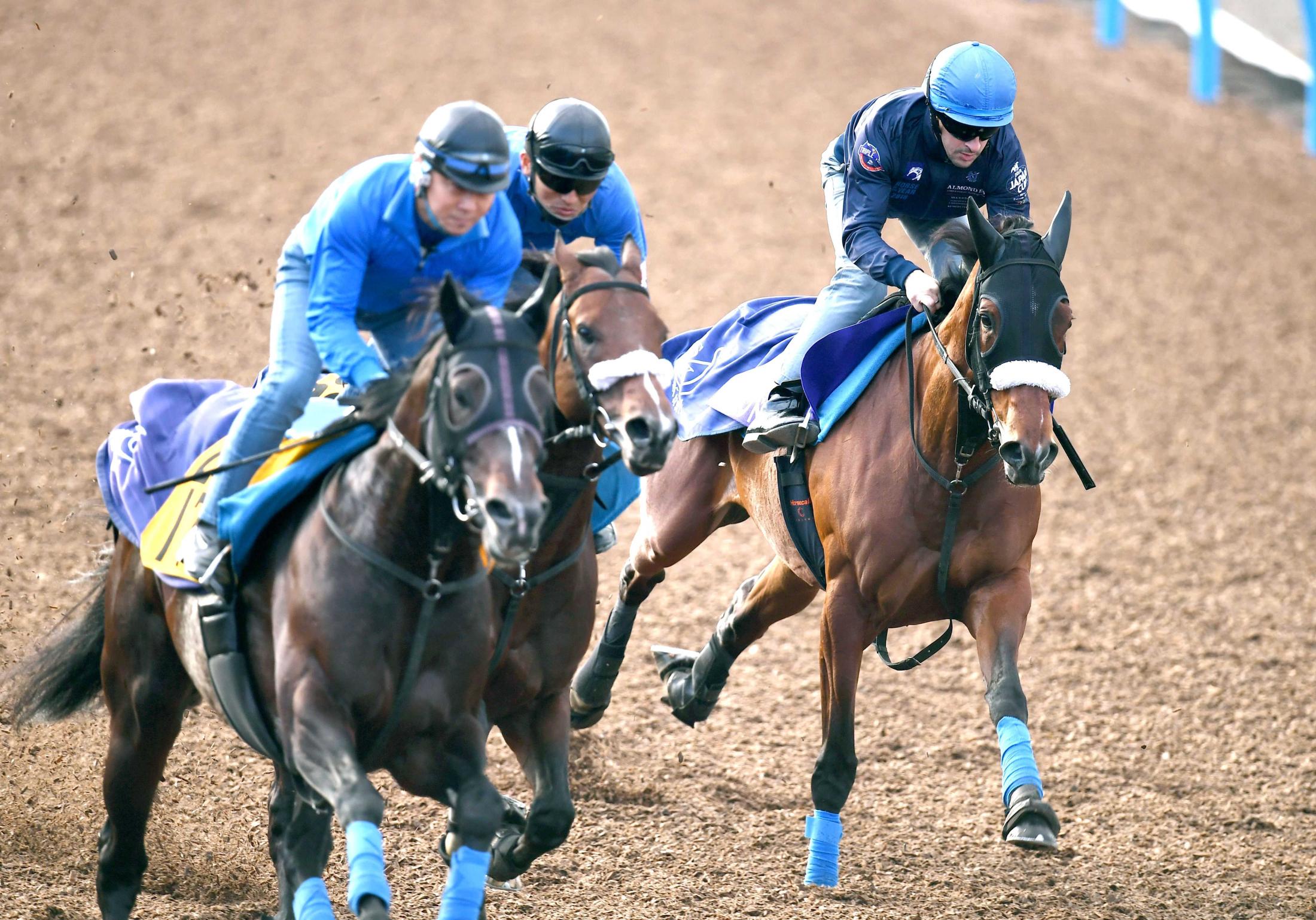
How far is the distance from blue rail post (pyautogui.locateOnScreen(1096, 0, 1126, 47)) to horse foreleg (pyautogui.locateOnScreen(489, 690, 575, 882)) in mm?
15884

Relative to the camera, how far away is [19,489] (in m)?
8.80

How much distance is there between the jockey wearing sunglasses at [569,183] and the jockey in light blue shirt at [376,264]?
0.24 m

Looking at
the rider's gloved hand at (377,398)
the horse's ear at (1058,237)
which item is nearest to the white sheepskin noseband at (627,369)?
the rider's gloved hand at (377,398)

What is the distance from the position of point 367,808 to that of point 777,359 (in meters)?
3.10

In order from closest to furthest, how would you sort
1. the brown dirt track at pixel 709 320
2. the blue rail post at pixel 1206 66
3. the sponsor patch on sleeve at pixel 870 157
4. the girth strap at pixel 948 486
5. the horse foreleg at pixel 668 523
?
the girth strap at pixel 948 486
the sponsor patch on sleeve at pixel 870 157
the brown dirt track at pixel 709 320
the horse foreleg at pixel 668 523
the blue rail post at pixel 1206 66

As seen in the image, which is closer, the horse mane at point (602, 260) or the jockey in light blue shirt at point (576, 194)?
the horse mane at point (602, 260)

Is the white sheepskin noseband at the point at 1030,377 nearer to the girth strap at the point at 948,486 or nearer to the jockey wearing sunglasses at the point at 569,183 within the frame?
the girth strap at the point at 948,486

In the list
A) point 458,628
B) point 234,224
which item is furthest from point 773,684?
point 234,224

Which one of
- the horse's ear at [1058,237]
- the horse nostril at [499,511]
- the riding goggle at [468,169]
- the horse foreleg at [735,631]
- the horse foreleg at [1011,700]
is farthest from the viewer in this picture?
the horse foreleg at [735,631]

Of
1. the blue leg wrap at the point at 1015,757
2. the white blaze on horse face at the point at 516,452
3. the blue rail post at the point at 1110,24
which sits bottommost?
the blue leg wrap at the point at 1015,757

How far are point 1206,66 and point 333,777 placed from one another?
15874 millimetres

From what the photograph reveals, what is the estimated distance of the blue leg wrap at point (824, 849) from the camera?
18.3 feet

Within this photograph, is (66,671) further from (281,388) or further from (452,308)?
(452,308)

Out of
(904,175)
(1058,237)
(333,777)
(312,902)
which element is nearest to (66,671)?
(312,902)
